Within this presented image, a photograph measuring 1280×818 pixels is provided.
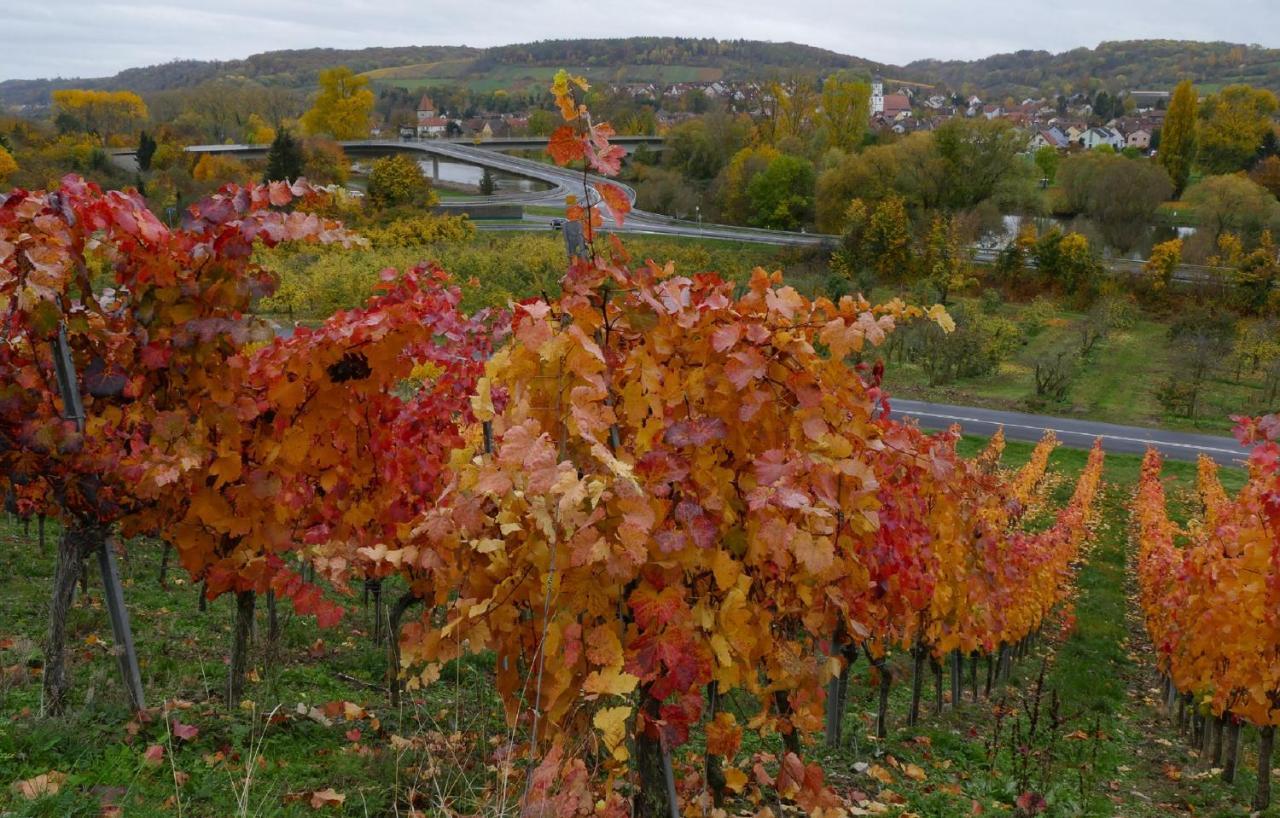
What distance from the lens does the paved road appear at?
79.7 ft

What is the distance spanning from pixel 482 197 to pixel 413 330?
63787 millimetres

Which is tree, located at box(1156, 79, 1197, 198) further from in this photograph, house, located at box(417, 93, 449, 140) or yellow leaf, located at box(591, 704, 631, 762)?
house, located at box(417, 93, 449, 140)

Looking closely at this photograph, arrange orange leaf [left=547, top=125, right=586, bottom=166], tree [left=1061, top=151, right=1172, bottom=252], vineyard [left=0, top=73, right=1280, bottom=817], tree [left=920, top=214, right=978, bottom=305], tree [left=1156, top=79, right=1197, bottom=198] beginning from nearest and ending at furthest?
vineyard [left=0, top=73, right=1280, bottom=817] → orange leaf [left=547, top=125, right=586, bottom=166] → tree [left=920, top=214, right=978, bottom=305] → tree [left=1061, top=151, right=1172, bottom=252] → tree [left=1156, top=79, right=1197, bottom=198]

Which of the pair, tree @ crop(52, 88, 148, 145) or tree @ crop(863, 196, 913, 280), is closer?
tree @ crop(863, 196, 913, 280)

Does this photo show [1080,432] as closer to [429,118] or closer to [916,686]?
[916,686]

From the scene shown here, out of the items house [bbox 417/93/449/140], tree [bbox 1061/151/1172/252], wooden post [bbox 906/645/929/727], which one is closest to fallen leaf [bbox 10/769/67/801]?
wooden post [bbox 906/645/929/727]

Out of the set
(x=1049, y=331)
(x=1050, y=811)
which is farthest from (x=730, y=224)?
(x=1050, y=811)

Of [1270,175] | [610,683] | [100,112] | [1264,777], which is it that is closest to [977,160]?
[1270,175]

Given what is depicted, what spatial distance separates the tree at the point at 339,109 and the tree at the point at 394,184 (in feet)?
108

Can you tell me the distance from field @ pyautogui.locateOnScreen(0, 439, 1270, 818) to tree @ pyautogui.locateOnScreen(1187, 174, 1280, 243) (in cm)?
3904

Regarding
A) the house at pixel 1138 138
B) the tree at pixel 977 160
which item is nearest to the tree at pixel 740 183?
the tree at pixel 977 160

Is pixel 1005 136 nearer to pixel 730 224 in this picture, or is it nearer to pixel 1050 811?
pixel 730 224

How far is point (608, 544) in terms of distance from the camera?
8.41ft

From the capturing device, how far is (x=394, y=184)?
43.4 meters
